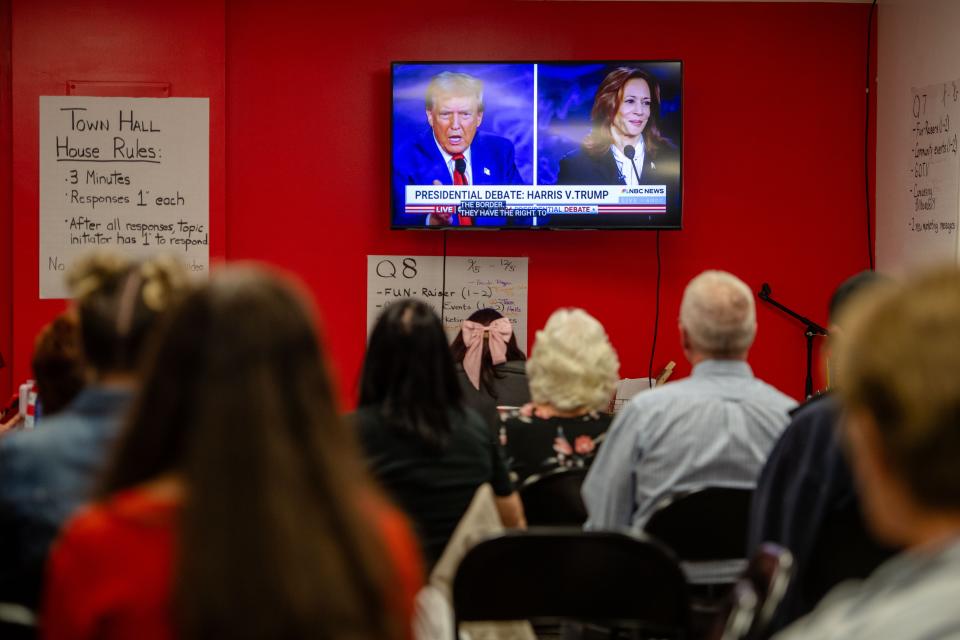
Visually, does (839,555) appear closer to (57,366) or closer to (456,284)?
(57,366)

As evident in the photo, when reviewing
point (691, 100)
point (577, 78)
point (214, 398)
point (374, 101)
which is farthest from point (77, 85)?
point (214, 398)

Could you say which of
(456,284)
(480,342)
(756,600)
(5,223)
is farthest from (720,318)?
(5,223)

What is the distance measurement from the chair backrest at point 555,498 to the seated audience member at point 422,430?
138mm

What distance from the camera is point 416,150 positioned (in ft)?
17.1

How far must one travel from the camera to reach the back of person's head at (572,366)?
9.87 feet

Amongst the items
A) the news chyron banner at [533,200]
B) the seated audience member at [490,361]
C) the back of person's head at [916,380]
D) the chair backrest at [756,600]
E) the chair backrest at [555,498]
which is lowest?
the chair backrest at [555,498]

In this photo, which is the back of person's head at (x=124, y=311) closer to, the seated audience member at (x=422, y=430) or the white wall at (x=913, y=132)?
the seated audience member at (x=422, y=430)

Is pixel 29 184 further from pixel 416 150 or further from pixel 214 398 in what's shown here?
pixel 214 398

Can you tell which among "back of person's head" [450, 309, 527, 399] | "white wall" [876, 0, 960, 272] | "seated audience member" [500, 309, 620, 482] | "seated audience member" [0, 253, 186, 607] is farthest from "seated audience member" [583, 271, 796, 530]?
"white wall" [876, 0, 960, 272]

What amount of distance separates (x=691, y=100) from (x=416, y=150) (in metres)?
1.45

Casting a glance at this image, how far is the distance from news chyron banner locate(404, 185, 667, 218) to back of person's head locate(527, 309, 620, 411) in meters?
2.08

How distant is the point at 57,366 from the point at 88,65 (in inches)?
132

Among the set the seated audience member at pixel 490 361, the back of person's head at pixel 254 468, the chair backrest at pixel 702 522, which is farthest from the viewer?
the seated audience member at pixel 490 361

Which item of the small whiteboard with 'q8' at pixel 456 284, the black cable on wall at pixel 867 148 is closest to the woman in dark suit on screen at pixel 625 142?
the small whiteboard with 'q8' at pixel 456 284
